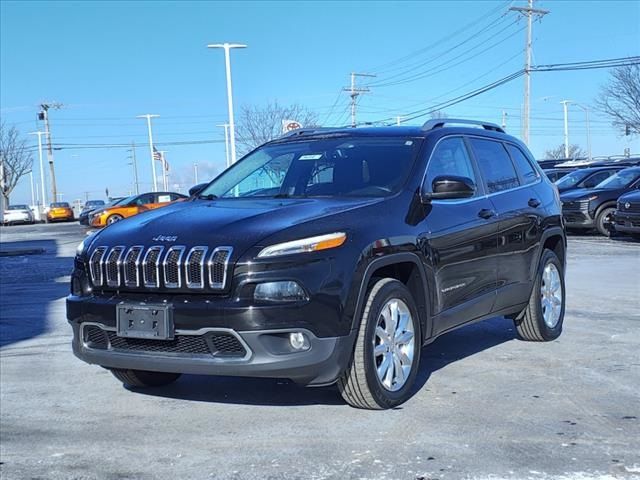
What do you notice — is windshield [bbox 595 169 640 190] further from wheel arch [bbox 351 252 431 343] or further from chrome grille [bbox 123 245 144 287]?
chrome grille [bbox 123 245 144 287]

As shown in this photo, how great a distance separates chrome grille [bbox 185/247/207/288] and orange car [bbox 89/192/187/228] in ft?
83.1

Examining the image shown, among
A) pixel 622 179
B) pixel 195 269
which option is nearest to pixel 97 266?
pixel 195 269

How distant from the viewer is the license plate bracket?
415cm

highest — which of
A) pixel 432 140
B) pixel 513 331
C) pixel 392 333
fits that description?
pixel 432 140

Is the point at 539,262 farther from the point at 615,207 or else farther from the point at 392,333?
the point at 615,207

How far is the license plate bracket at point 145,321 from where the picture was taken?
4.15m

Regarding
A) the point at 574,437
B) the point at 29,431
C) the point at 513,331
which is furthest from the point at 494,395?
the point at 29,431

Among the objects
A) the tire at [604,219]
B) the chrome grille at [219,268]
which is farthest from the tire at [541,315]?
the tire at [604,219]

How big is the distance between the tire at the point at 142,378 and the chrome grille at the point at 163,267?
3.36 ft

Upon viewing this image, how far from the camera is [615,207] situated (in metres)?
18.3

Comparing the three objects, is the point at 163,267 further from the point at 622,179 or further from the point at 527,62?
the point at 527,62

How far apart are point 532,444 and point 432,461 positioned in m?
0.62

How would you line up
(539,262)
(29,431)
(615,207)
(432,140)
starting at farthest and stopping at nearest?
(615,207), (539,262), (432,140), (29,431)

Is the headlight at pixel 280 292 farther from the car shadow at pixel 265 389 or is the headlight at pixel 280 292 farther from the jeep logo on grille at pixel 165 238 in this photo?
the car shadow at pixel 265 389
